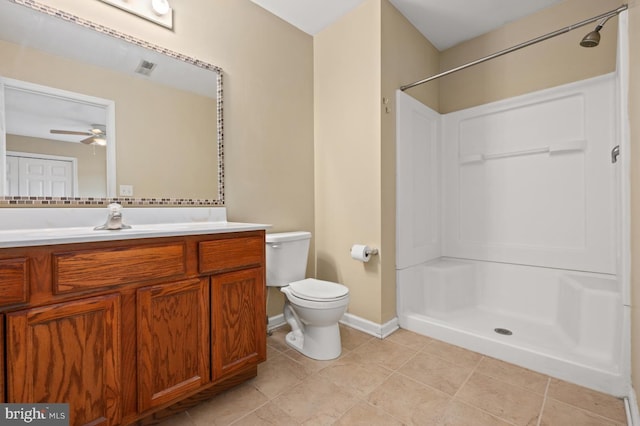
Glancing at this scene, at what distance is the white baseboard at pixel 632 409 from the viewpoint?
118 centimetres

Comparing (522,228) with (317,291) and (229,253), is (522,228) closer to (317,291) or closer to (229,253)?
(317,291)

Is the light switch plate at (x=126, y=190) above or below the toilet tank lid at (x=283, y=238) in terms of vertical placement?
above

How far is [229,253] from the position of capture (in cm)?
146

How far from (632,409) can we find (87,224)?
269cm

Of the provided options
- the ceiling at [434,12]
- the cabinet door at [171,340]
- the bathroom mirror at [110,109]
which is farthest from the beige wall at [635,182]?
the bathroom mirror at [110,109]

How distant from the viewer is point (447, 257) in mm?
2803

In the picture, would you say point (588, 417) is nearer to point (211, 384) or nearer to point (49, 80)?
point (211, 384)

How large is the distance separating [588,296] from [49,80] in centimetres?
323

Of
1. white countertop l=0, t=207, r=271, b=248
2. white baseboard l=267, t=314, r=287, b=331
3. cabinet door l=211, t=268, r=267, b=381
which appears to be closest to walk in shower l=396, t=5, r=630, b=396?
white baseboard l=267, t=314, r=287, b=331

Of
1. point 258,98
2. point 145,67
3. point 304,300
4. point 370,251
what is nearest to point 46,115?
point 145,67

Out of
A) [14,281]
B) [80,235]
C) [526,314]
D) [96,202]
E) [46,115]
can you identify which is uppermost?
[46,115]

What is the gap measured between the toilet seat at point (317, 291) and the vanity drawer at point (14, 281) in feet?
4.15

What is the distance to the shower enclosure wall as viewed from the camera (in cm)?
180

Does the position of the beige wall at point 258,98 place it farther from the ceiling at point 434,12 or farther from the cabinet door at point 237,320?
the cabinet door at point 237,320
